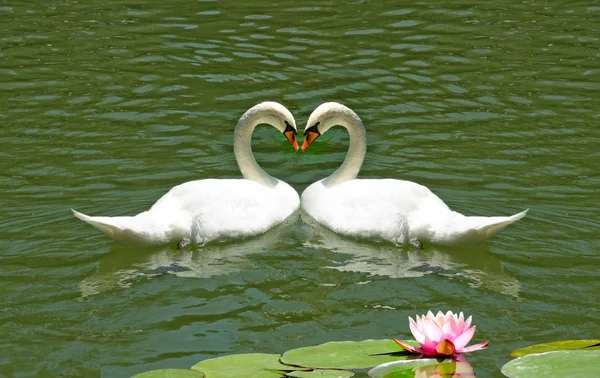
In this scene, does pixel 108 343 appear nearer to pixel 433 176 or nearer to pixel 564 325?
pixel 564 325

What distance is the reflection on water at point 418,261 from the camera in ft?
30.4

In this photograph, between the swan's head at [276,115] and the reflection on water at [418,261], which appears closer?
the reflection on water at [418,261]

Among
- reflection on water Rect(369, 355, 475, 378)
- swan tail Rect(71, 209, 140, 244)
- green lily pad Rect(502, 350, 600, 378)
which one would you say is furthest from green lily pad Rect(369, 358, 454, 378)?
swan tail Rect(71, 209, 140, 244)

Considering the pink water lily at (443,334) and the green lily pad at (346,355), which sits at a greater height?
the pink water lily at (443,334)

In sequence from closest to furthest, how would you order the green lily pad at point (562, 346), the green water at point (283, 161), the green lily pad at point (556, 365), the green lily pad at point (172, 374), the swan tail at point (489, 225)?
the green lily pad at point (556, 365) < the green lily pad at point (172, 374) < the green lily pad at point (562, 346) < the green water at point (283, 161) < the swan tail at point (489, 225)

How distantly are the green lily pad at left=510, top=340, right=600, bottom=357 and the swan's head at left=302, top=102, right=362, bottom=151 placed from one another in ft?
13.9

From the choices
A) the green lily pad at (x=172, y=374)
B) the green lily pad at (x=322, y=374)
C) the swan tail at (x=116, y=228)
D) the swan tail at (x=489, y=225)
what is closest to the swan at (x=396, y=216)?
the swan tail at (x=489, y=225)

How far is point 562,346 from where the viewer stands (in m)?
7.36

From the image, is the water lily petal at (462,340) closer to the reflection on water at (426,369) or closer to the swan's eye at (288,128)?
the reflection on water at (426,369)

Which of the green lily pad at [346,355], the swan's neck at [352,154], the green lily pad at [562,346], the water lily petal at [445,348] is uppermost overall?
the swan's neck at [352,154]

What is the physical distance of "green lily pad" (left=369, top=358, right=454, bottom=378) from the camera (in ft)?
22.6

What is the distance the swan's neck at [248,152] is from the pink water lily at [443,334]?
14.9 feet

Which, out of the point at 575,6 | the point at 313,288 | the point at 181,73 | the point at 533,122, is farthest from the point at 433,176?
the point at 575,6

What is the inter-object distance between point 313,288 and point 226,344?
4.01 ft
